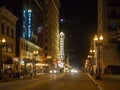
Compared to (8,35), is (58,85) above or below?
below

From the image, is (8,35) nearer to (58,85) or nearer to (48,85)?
(48,85)

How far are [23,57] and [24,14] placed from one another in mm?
12234

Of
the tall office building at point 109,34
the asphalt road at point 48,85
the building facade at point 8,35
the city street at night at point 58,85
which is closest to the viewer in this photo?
the asphalt road at point 48,85

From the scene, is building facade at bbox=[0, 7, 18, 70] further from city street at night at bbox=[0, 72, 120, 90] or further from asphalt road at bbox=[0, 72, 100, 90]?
asphalt road at bbox=[0, 72, 100, 90]

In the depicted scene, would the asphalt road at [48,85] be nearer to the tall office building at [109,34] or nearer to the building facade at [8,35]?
the building facade at [8,35]

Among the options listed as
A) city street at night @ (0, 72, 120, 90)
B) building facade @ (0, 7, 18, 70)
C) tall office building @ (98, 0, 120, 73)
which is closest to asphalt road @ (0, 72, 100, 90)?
city street at night @ (0, 72, 120, 90)

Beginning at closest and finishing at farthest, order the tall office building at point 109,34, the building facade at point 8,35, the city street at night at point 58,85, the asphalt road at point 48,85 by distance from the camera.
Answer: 1. the asphalt road at point 48,85
2. the city street at night at point 58,85
3. the building facade at point 8,35
4. the tall office building at point 109,34

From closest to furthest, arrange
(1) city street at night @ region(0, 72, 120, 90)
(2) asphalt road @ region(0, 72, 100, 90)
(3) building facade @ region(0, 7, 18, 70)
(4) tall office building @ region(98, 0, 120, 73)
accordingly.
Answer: (2) asphalt road @ region(0, 72, 100, 90) → (1) city street at night @ region(0, 72, 120, 90) → (3) building facade @ region(0, 7, 18, 70) → (4) tall office building @ region(98, 0, 120, 73)

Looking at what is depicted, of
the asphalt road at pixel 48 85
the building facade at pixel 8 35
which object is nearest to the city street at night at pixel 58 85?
the asphalt road at pixel 48 85

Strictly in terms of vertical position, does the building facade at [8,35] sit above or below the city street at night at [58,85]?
above

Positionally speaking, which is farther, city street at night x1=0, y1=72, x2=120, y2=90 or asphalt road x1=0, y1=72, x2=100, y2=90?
city street at night x1=0, y1=72, x2=120, y2=90

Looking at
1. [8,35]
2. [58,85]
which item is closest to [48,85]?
[58,85]

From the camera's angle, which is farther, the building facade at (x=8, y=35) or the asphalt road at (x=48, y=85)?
the building facade at (x=8, y=35)

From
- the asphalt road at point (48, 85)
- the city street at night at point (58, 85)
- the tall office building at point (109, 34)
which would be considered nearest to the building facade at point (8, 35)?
the city street at night at point (58, 85)
